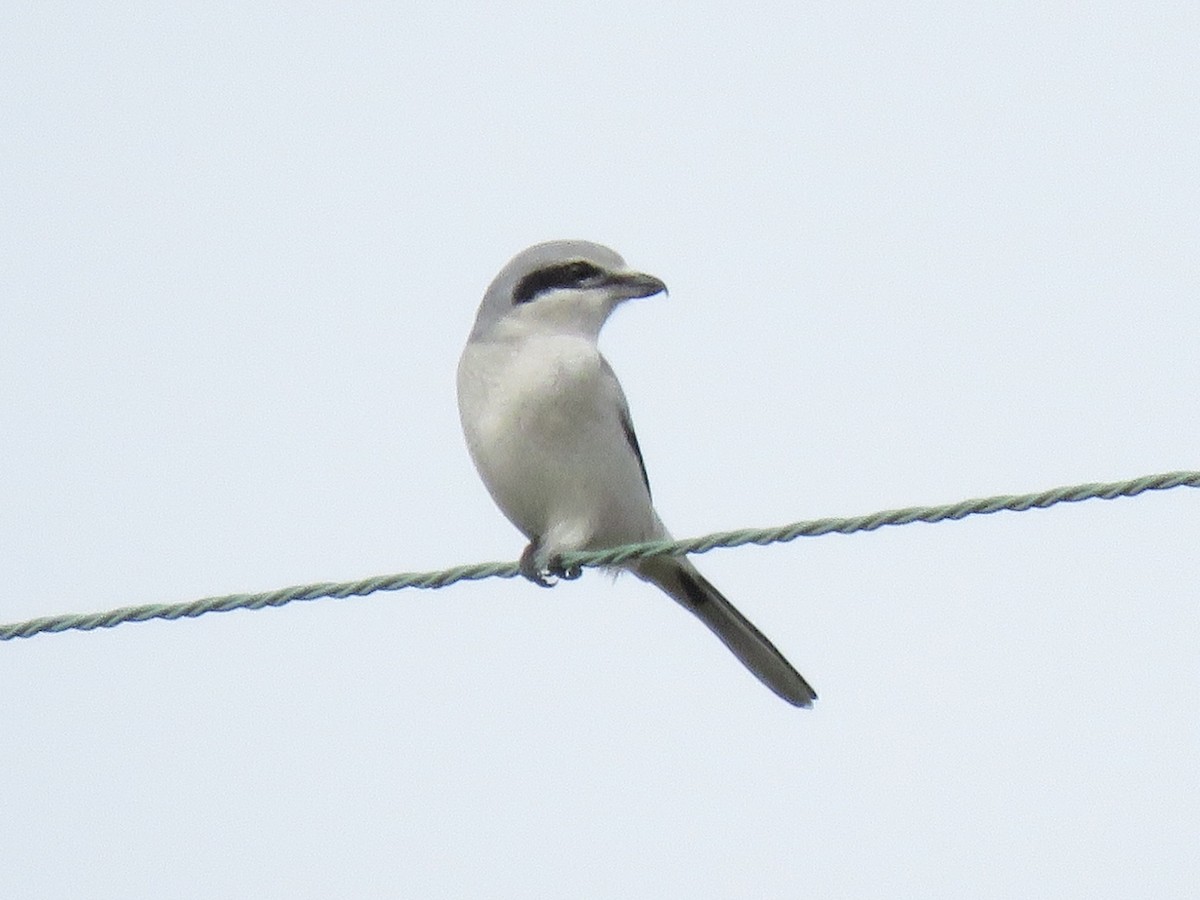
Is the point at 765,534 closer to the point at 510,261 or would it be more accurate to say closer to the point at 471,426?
the point at 471,426

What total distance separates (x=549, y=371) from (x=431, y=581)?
4.43 ft

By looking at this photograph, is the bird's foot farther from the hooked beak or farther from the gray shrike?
the hooked beak

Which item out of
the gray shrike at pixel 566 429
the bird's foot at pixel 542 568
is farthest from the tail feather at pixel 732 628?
the bird's foot at pixel 542 568

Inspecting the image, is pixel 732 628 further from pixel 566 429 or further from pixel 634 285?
pixel 634 285

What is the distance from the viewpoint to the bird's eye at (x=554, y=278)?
6.66m

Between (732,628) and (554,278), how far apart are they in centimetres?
128

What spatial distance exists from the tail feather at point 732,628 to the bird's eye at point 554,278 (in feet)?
3.07

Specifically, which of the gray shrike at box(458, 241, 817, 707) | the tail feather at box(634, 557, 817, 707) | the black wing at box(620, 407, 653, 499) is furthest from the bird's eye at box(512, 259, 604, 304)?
the tail feather at box(634, 557, 817, 707)

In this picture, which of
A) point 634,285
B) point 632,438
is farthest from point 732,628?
point 634,285

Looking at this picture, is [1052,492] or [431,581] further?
[431,581]

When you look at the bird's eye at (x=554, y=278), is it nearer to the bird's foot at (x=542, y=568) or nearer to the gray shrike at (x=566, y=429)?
the gray shrike at (x=566, y=429)

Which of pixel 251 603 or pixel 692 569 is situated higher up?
pixel 251 603

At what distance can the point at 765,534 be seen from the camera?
4.63m

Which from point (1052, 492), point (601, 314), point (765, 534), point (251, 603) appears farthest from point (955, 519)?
point (601, 314)
